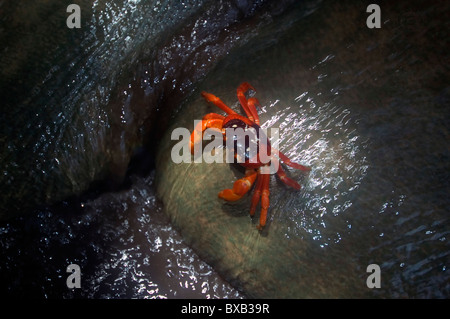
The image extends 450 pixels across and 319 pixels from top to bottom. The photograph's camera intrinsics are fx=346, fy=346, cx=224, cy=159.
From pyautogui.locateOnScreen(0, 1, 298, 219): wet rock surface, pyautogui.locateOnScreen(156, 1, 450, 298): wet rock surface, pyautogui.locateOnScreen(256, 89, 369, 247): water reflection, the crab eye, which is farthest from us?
pyautogui.locateOnScreen(0, 1, 298, 219): wet rock surface

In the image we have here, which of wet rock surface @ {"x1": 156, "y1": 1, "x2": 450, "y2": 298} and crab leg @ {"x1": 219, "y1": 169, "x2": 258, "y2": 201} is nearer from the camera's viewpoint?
wet rock surface @ {"x1": 156, "y1": 1, "x2": 450, "y2": 298}

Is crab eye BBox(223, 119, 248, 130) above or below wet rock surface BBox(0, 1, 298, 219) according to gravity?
below

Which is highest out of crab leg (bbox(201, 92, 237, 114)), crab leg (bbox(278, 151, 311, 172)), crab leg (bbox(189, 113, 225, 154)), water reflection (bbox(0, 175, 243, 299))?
crab leg (bbox(201, 92, 237, 114))

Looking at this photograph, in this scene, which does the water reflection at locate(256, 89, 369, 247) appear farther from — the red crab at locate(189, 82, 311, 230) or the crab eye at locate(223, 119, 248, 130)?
the crab eye at locate(223, 119, 248, 130)

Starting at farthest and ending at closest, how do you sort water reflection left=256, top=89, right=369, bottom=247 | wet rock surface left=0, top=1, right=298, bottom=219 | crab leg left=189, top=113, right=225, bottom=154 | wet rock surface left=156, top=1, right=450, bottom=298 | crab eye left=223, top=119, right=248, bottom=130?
wet rock surface left=0, top=1, right=298, bottom=219 → crab leg left=189, top=113, right=225, bottom=154 → crab eye left=223, top=119, right=248, bottom=130 → water reflection left=256, top=89, right=369, bottom=247 → wet rock surface left=156, top=1, right=450, bottom=298

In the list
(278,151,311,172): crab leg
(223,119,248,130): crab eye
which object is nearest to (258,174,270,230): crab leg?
(278,151,311,172): crab leg
